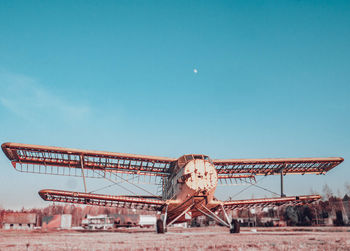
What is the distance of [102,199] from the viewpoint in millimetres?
18156

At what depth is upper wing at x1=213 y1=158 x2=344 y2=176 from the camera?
2200 centimetres

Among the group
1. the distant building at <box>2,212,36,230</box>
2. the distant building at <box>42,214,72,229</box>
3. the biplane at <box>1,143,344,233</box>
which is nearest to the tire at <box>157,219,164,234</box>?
the biplane at <box>1,143,344,233</box>

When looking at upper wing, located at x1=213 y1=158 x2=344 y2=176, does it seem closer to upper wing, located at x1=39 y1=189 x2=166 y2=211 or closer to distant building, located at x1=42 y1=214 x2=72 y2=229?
upper wing, located at x1=39 y1=189 x2=166 y2=211

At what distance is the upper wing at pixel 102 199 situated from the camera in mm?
17594

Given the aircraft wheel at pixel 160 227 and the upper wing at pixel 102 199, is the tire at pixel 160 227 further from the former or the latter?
the upper wing at pixel 102 199

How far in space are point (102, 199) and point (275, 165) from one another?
14.9 meters

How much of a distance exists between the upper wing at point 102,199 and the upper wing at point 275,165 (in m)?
6.12

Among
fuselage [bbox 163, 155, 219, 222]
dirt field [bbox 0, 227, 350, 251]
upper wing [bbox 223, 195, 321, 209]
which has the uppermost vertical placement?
fuselage [bbox 163, 155, 219, 222]

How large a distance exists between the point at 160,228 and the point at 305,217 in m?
61.1

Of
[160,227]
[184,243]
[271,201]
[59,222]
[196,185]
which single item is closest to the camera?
[184,243]

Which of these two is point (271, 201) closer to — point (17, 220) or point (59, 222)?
point (59, 222)

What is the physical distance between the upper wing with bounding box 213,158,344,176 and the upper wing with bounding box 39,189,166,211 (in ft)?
20.1

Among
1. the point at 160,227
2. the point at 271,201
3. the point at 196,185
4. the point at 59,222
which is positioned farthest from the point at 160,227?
the point at 59,222

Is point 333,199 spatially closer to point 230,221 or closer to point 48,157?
point 230,221
